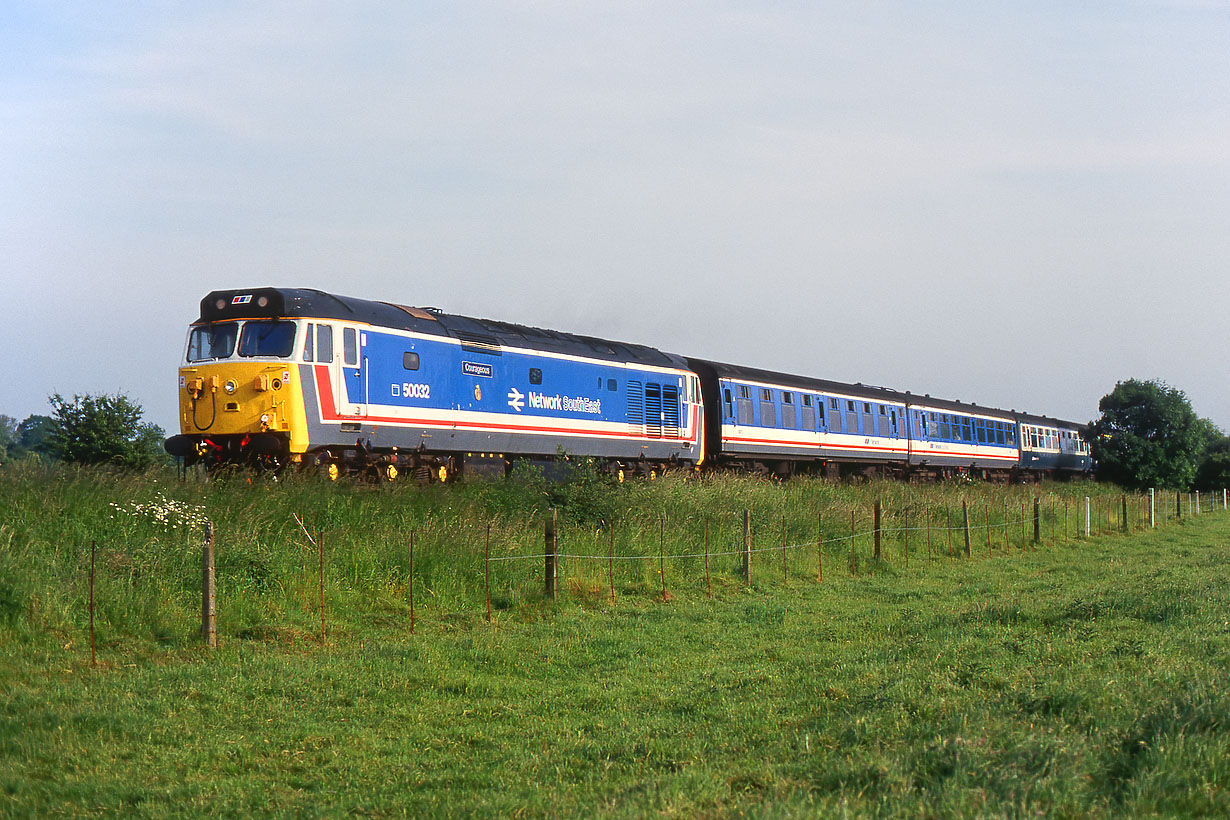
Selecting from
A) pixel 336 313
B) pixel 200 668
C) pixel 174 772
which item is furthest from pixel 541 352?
pixel 174 772

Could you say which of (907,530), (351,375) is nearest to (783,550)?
(907,530)

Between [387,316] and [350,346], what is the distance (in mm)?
1543

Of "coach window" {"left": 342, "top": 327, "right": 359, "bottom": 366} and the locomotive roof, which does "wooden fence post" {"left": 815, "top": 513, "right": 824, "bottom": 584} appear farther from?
"coach window" {"left": 342, "top": 327, "right": 359, "bottom": 366}

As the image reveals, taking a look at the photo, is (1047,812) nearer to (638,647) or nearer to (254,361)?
(638,647)

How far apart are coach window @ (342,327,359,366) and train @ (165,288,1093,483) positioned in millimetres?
54

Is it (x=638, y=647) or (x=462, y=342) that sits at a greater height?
(x=462, y=342)

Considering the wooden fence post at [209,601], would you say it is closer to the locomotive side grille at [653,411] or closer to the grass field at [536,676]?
the grass field at [536,676]

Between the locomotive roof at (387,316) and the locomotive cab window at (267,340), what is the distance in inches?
7.1

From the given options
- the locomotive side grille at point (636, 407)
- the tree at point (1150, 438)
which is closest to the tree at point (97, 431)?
the locomotive side grille at point (636, 407)

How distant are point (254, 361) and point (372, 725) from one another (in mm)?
11659

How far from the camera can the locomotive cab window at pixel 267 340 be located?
20.0 m

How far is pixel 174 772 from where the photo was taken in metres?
8.35

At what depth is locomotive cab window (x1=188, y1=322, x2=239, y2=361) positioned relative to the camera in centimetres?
2053

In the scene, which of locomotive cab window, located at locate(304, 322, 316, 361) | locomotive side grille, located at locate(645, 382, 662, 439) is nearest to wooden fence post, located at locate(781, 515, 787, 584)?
locomotive side grille, located at locate(645, 382, 662, 439)
